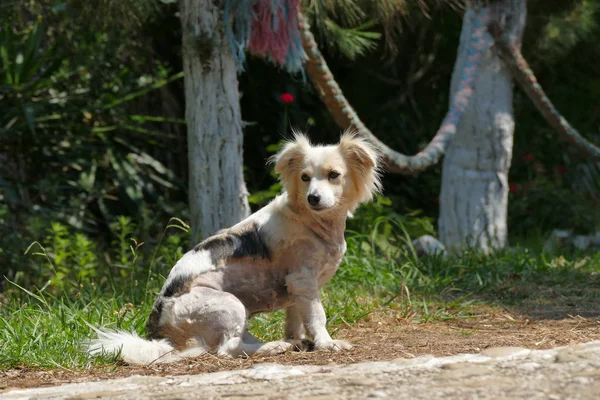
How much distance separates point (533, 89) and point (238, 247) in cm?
369

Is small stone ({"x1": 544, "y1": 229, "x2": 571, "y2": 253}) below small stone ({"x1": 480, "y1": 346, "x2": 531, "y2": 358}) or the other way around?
below

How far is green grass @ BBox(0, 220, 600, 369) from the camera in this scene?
4531mm

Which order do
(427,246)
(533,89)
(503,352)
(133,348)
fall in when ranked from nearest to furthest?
(503,352)
(133,348)
(427,246)
(533,89)

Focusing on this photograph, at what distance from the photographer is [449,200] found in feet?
25.0

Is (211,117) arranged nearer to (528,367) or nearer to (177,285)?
(177,285)

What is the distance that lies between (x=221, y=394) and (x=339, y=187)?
4.55 feet

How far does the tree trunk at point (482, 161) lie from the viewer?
24.3 feet

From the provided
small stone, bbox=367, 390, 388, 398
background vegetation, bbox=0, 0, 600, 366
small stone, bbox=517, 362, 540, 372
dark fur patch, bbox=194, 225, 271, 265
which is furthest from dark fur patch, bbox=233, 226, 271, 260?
small stone, bbox=517, 362, 540, 372

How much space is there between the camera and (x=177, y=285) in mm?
4234

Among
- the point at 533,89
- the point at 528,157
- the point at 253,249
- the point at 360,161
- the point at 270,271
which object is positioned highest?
the point at 533,89

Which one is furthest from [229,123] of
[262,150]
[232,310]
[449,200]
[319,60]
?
[262,150]

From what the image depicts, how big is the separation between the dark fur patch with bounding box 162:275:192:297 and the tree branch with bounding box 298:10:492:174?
2.03 meters

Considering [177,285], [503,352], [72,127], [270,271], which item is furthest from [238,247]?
[72,127]

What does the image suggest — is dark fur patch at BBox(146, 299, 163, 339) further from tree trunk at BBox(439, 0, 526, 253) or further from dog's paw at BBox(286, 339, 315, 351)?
tree trunk at BBox(439, 0, 526, 253)
